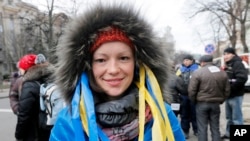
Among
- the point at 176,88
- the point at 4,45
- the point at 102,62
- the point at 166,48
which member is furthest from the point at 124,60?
the point at 4,45

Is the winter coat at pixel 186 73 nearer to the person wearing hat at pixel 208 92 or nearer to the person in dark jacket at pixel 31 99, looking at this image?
the person wearing hat at pixel 208 92

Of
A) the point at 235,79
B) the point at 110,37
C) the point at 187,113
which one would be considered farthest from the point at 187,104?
the point at 110,37

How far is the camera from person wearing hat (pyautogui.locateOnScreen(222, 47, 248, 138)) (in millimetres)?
5633

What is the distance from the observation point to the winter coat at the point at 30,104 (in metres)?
3.23

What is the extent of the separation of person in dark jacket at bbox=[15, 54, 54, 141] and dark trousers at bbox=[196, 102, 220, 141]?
300cm

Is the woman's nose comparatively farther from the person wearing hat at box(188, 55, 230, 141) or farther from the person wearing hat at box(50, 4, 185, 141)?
the person wearing hat at box(188, 55, 230, 141)

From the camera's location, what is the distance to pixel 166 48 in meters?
1.86

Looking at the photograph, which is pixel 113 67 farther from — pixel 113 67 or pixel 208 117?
pixel 208 117

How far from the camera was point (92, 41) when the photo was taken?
1.62m

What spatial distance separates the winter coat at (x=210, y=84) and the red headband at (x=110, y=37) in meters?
3.85

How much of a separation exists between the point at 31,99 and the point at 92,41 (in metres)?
1.91

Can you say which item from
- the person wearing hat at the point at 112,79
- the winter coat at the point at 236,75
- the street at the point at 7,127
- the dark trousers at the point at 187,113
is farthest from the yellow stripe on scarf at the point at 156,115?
the street at the point at 7,127

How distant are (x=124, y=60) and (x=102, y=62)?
13 centimetres

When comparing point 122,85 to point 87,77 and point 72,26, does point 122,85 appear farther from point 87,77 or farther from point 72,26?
point 72,26
